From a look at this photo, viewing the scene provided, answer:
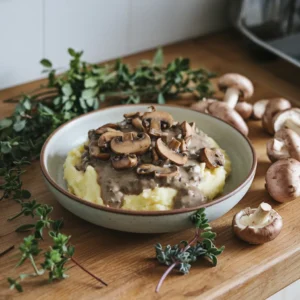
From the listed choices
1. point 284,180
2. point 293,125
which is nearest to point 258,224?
point 284,180

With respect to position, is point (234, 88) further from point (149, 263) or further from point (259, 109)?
point (149, 263)

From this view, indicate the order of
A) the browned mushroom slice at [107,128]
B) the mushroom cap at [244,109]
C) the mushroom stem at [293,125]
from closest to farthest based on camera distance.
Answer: the browned mushroom slice at [107,128]
the mushroom stem at [293,125]
the mushroom cap at [244,109]

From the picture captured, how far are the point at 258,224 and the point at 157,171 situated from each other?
0.68 ft

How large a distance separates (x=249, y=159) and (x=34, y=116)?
19.9 inches

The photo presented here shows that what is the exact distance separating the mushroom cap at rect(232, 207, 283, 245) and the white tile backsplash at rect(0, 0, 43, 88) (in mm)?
800

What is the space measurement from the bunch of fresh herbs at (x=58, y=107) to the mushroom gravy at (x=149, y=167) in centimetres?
10

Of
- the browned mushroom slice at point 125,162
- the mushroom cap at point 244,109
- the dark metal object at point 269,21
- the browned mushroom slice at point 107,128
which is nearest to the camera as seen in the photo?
the browned mushroom slice at point 125,162

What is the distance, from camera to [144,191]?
109 centimetres

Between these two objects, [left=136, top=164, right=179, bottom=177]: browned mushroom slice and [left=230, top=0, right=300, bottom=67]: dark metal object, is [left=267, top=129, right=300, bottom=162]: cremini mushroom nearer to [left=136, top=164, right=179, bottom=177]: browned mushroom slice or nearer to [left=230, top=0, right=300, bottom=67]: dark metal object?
[left=136, top=164, right=179, bottom=177]: browned mushroom slice

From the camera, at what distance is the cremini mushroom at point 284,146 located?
4.29 feet

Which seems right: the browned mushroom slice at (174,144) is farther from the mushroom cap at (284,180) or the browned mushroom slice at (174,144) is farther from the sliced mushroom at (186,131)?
the mushroom cap at (284,180)

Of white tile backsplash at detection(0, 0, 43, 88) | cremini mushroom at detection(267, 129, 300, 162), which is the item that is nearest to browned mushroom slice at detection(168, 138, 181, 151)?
cremini mushroom at detection(267, 129, 300, 162)

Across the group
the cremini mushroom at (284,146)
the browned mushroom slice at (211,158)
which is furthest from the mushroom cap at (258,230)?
the cremini mushroom at (284,146)

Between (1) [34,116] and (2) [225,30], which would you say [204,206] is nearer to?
(1) [34,116]
